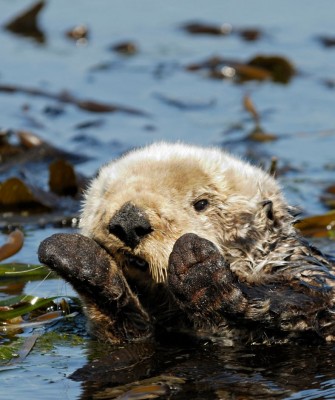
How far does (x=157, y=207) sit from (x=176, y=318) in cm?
70

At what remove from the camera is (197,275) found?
4.19m

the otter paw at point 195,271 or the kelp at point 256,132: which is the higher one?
the otter paw at point 195,271

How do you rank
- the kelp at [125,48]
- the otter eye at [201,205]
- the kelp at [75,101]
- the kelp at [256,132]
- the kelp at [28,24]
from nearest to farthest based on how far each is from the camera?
the otter eye at [201,205], the kelp at [256,132], the kelp at [75,101], the kelp at [125,48], the kelp at [28,24]

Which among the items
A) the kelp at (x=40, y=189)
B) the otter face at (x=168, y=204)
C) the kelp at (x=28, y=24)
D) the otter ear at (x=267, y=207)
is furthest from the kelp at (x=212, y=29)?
the otter ear at (x=267, y=207)

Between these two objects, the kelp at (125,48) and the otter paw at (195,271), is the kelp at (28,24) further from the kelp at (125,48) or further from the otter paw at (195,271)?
the otter paw at (195,271)

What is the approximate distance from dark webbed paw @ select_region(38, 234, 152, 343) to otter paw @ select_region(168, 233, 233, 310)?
→ 399 millimetres

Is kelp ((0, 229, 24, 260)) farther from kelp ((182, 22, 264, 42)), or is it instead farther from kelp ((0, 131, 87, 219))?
kelp ((182, 22, 264, 42))

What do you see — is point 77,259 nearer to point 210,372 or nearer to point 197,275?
point 197,275

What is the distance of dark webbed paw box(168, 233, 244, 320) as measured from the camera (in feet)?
13.7

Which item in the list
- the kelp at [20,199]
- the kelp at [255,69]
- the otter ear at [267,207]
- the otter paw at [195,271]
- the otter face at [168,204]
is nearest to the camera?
the otter paw at [195,271]

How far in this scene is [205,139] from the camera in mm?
9453

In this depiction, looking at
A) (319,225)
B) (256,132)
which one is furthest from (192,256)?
(256,132)

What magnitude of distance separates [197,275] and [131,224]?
324 mm

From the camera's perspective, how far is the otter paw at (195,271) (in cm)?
419
